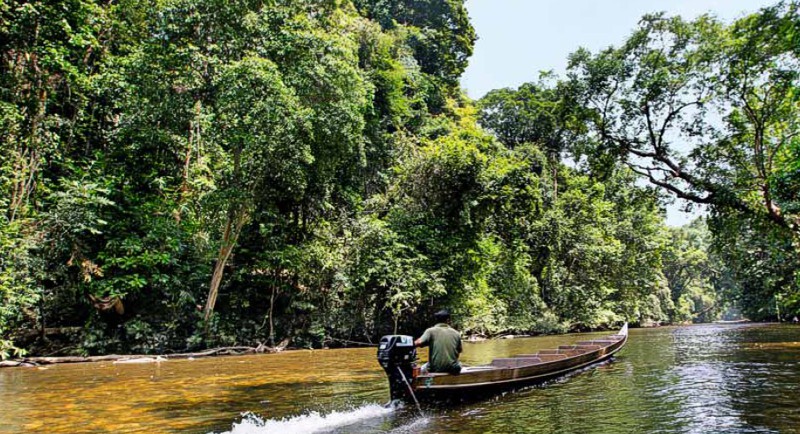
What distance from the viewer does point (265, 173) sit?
663 inches

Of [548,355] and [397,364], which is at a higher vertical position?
[397,364]

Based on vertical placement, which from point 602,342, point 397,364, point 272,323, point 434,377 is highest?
point 272,323

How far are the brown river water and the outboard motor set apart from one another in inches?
11.7

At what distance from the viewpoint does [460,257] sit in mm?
22047

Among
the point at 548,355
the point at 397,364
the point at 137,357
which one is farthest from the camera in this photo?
the point at 137,357

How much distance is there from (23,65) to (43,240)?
5872 mm

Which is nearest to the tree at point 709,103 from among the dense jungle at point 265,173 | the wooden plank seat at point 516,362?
the dense jungle at point 265,173

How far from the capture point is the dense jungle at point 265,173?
13883 mm

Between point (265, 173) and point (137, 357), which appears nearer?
point (137, 357)

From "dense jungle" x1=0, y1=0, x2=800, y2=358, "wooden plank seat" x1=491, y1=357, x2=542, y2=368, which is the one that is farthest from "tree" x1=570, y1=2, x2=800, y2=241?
"wooden plank seat" x1=491, y1=357, x2=542, y2=368

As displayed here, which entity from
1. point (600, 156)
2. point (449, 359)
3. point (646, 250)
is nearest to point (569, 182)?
point (646, 250)

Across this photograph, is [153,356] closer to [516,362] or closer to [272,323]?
[272,323]

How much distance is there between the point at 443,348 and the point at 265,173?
11.5 m

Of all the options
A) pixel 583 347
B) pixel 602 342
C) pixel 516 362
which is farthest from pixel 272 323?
pixel 602 342
